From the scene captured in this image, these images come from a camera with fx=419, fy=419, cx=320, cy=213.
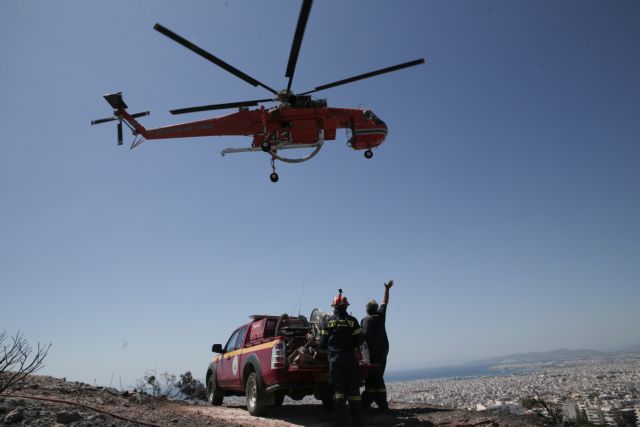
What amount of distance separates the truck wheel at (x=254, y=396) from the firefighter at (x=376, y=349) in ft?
5.92

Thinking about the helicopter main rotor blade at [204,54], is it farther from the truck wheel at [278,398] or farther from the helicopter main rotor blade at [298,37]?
the truck wheel at [278,398]

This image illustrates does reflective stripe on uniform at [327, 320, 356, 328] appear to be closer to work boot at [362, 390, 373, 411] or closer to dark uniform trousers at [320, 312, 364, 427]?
dark uniform trousers at [320, 312, 364, 427]

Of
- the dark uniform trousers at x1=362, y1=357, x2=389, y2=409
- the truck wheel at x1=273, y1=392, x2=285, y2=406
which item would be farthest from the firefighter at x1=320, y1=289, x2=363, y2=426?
the truck wheel at x1=273, y1=392, x2=285, y2=406

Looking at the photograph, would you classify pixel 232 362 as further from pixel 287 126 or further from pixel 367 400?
pixel 287 126

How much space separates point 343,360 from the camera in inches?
241

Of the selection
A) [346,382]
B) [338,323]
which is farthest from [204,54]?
[346,382]

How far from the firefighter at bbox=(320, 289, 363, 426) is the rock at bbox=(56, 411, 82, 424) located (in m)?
3.21

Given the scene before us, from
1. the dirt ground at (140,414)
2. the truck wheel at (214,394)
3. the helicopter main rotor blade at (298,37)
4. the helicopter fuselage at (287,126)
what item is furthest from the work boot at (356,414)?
the helicopter fuselage at (287,126)

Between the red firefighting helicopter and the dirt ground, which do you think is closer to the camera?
the dirt ground

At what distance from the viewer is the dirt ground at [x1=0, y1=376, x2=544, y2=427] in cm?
430

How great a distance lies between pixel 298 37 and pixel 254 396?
6.41m

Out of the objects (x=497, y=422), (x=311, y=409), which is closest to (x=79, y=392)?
(x=311, y=409)

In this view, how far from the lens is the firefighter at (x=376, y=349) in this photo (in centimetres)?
722

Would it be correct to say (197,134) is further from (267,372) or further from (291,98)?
(267,372)
